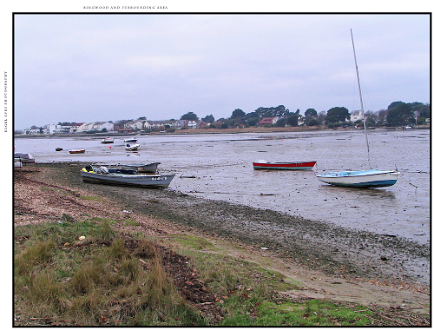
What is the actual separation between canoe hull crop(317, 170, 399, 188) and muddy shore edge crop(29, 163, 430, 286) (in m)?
9.41

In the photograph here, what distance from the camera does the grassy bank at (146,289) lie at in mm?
5949

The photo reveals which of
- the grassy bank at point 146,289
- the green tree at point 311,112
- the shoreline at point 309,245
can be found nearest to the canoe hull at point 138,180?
the shoreline at point 309,245

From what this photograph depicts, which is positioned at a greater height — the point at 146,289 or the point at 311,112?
the point at 311,112

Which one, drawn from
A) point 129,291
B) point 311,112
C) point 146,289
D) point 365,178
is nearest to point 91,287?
point 129,291

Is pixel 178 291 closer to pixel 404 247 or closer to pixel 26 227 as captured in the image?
pixel 26 227

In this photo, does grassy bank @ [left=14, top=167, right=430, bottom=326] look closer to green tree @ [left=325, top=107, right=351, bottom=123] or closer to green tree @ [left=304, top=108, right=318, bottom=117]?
green tree @ [left=325, top=107, right=351, bottom=123]

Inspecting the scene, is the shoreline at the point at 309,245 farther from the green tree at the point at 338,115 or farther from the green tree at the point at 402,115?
the green tree at the point at 338,115

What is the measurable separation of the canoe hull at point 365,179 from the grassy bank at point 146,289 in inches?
676

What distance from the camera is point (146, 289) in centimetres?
648

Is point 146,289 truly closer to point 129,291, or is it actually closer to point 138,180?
point 129,291

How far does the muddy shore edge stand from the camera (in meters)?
10.1

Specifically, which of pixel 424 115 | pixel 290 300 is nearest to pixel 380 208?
pixel 290 300

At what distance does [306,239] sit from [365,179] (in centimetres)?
1310

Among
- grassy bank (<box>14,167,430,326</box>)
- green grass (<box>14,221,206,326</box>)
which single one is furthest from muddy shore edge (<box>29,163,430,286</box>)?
green grass (<box>14,221,206,326</box>)
